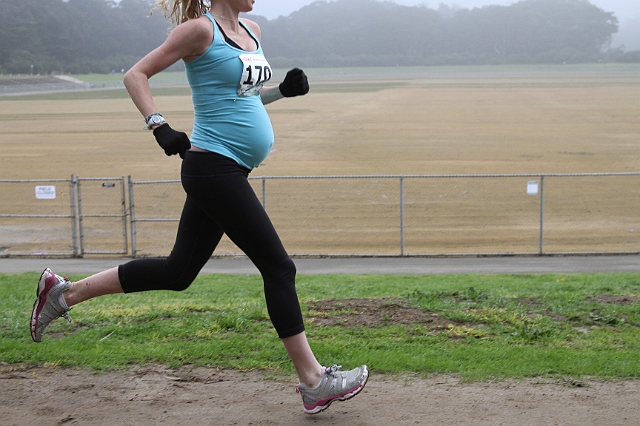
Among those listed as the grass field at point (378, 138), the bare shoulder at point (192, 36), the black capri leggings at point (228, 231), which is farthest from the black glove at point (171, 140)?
the grass field at point (378, 138)

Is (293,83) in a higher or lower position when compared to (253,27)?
lower

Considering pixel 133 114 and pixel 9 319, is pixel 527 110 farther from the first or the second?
pixel 9 319

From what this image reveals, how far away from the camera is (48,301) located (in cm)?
369

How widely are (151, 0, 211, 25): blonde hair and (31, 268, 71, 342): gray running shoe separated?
1318 millimetres

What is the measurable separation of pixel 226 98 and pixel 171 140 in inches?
12.7

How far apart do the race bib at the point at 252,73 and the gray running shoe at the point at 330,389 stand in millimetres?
1241

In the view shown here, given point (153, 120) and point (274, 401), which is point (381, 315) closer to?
point (274, 401)

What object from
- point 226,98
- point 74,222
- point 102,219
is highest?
point 226,98

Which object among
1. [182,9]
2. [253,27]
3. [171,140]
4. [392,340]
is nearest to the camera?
[171,140]

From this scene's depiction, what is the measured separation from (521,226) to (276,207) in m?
6.30

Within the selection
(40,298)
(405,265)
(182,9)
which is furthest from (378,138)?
(182,9)

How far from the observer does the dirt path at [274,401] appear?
321 centimetres

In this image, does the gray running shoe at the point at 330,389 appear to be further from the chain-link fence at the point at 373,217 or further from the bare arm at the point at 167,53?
the chain-link fence at the point at 373,217

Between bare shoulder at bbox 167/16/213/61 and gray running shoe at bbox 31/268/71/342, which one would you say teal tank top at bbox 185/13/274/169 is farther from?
gray running shoe at bbox 31/268/71/342
